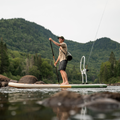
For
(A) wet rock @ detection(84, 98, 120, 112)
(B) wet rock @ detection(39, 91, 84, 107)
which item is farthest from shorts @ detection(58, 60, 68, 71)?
(A) wet rock @ detection(84, 98, 120, 112)

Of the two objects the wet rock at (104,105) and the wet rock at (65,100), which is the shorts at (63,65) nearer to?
the wet rock at (65,100)

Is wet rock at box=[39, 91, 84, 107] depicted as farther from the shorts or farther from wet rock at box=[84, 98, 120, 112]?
the shorts

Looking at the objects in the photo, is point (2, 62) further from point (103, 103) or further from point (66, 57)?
point (103, 103)

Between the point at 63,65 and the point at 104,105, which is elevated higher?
the point at 63,65

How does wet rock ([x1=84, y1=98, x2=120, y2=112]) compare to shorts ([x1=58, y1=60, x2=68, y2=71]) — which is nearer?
wet rock ([x1=84, y1=98, x2=120, y2=112])

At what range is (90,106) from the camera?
455 centimetres

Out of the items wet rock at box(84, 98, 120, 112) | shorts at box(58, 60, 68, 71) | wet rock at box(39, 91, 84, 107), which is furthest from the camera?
shorts at box(58, 60, 68, 71)

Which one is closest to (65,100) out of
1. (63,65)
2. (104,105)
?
(104,105)

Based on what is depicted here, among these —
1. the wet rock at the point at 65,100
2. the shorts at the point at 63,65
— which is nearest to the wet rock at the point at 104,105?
the wet rock at the point at 65,100

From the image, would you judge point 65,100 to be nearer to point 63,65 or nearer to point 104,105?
point 104,105

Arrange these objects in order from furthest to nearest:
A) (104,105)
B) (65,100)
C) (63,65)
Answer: (63,65) → (65,100) → (104,105)

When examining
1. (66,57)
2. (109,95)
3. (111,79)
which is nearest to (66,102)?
(109,95)

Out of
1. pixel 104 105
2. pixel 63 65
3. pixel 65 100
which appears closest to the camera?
pixel 104 105

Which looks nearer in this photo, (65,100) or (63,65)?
(65,100)
